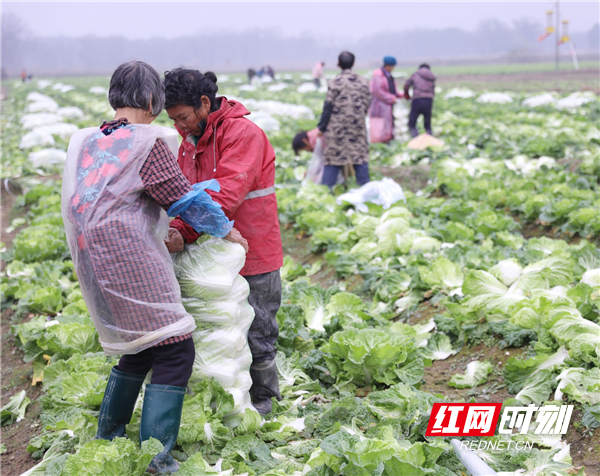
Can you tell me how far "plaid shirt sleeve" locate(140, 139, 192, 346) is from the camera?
228 cm

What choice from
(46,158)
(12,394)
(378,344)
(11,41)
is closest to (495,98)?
(46,158)

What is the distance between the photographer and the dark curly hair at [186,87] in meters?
2.52

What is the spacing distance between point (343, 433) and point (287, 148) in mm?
9547

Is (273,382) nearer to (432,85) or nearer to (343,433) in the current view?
(343,433)

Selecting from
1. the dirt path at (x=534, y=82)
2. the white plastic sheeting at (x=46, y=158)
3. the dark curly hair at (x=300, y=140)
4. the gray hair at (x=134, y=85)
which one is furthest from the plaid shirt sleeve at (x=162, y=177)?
the dirt path at (x=534, y=82)

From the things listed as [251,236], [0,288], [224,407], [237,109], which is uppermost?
[237,109]

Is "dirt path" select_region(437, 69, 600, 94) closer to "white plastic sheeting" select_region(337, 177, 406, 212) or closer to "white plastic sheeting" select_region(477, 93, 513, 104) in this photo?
"white plastic sheeting" select_region(477, 93, 513, 104)

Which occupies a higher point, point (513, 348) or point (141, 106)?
point (141, 106)

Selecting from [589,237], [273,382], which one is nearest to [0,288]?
[273,382]

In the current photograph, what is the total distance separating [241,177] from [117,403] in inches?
44.2

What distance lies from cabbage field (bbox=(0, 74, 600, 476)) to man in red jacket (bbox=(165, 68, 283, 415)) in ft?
1.21

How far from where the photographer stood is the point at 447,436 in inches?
104

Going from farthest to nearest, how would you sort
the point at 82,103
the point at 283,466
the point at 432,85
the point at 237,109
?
the point at 82,103 → the point at 432,85 → the point at 237,109 → the point at 283,466

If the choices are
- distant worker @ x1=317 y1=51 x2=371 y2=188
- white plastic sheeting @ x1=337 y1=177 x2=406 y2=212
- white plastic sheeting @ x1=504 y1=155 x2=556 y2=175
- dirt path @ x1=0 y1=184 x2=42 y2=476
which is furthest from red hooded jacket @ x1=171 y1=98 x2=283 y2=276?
white plastic sheeting @ x1=504 y1=155 x2=556 y2=175
